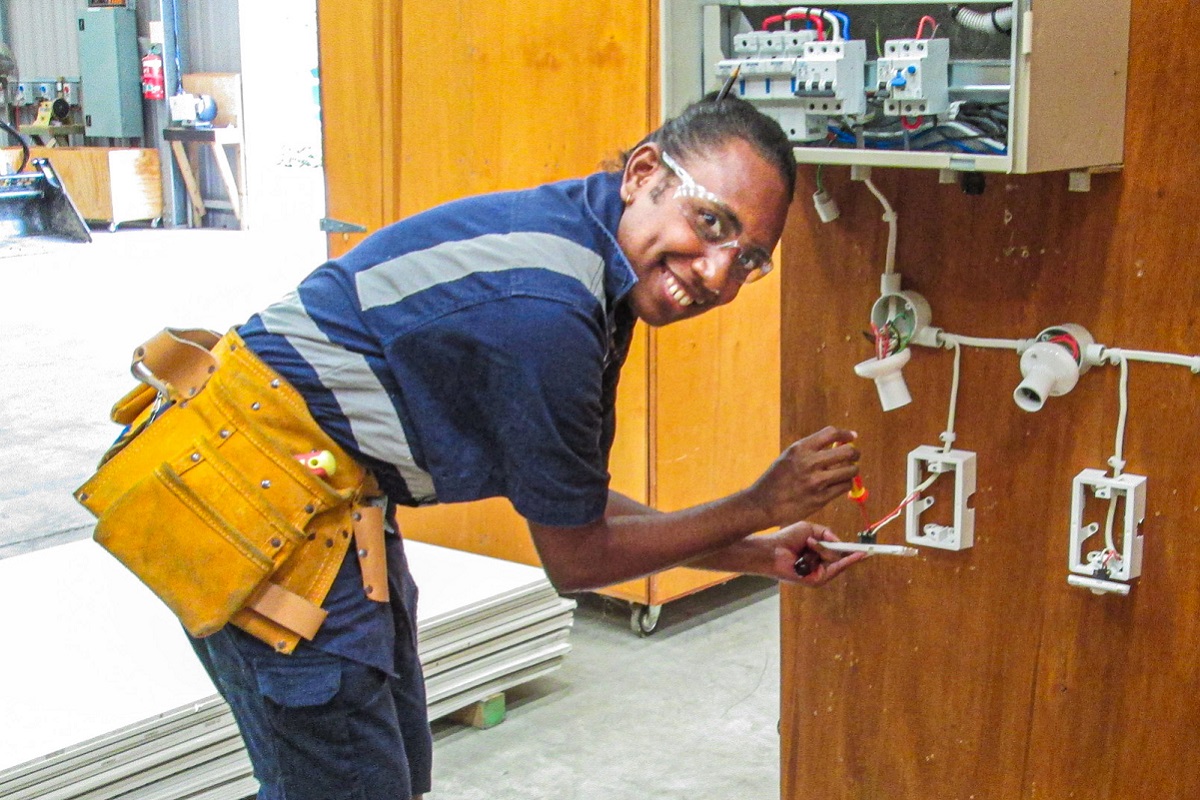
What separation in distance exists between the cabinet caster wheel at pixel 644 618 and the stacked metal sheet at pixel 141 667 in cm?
36

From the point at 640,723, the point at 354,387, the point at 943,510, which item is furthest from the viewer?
the point at 640,723

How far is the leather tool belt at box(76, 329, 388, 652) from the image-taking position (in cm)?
161

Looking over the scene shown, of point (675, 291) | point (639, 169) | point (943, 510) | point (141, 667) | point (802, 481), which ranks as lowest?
point (141, 667)

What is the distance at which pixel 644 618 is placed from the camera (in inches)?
148

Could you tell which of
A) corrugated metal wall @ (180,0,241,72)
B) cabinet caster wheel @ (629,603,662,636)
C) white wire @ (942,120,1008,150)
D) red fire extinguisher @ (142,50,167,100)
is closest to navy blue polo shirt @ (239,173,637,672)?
white wire @ (942,120,1008,150)

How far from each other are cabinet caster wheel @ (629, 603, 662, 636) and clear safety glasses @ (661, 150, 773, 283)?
2257 millimetres

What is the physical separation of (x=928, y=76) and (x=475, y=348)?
28.3 inches

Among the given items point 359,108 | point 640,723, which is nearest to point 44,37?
point 359,108

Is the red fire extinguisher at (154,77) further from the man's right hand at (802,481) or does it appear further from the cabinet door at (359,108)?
the man's right hand at (802,481)

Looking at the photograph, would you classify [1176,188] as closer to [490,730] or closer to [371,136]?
[490,730]

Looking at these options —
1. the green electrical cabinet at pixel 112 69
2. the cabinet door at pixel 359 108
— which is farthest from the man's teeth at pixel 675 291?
the green electrical cabinet at pixel 112 69

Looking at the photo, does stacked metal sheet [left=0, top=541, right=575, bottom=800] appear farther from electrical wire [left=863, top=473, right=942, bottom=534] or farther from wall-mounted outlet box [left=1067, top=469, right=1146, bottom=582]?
wall-mounted outlet box [left=1067, top=469, right=1146, bottom=582]

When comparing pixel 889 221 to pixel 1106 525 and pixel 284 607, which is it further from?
pixel 284 607

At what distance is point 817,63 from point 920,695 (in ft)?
3.36
